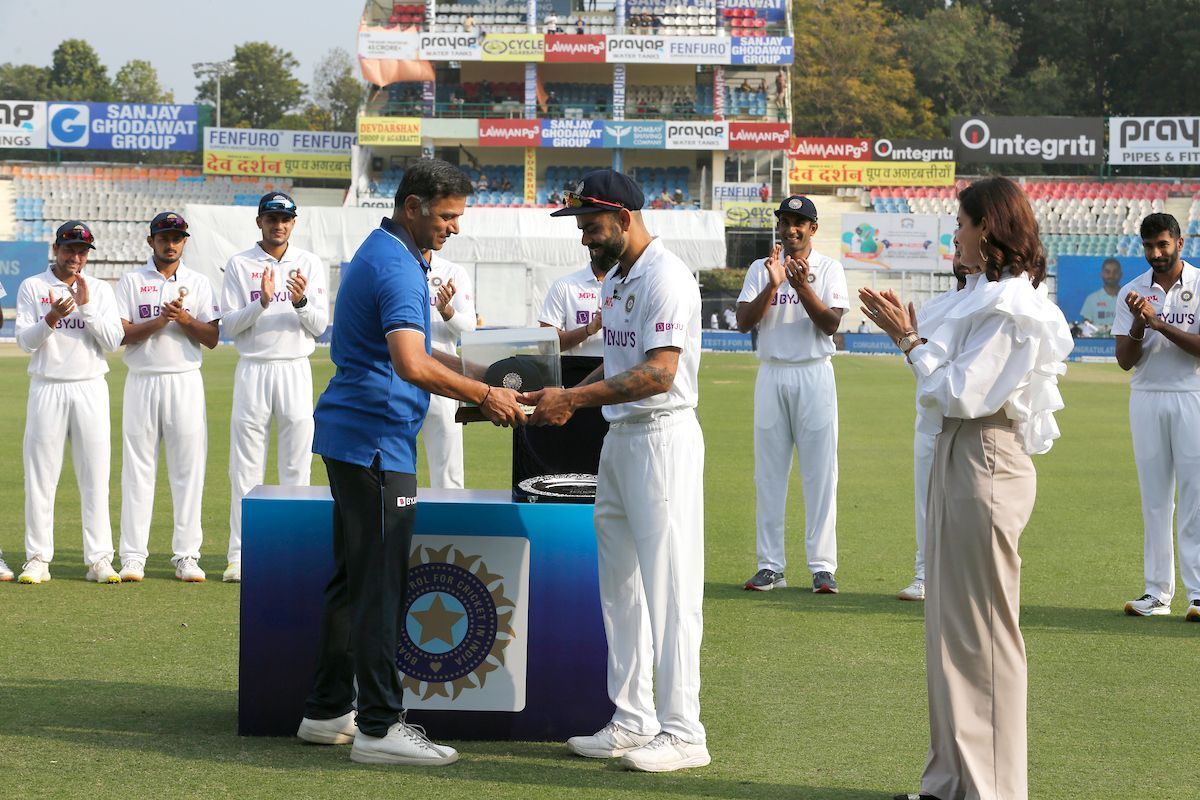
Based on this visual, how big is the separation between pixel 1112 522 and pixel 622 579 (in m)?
8.05

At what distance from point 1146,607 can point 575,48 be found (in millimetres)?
46120

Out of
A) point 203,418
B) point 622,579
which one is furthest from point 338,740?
point 203,418

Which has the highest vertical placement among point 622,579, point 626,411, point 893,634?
point 626,411

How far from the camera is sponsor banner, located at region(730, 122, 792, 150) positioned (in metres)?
50.7

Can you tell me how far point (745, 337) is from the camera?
40906mm

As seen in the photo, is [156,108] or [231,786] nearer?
A: [231,786]

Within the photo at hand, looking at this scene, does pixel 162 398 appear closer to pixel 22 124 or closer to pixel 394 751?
pixel 394 751

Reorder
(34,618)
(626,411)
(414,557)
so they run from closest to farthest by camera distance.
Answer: (626,411) < (414,557) < (34,618)

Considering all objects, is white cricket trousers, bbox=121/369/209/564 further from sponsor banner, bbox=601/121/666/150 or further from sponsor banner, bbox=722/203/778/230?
sponsor banner, bbox=601/121/666/150

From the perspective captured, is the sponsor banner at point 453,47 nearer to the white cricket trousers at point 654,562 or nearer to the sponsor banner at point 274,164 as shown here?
the sponsor banner at point 274,164

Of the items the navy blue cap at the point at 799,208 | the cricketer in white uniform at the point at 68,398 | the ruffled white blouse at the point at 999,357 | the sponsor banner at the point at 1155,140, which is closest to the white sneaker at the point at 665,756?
the ruffled white blouse at the point at 999,357

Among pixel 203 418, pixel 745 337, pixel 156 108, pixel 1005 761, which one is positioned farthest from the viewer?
pixel 156 108

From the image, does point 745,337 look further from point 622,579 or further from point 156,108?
point 622,579

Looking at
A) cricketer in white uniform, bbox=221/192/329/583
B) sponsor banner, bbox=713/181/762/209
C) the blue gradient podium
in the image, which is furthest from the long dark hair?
sponsor banner, bbox=713/181/762/209
